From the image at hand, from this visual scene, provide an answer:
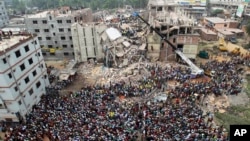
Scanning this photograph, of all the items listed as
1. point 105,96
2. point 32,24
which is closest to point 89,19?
point 32,24

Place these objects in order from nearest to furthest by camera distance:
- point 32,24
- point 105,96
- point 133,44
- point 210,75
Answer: point 105,96
point 210,75
point 133,44
point 32,24

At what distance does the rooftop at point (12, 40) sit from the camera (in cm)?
2548

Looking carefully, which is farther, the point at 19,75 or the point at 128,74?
the point at 128,74

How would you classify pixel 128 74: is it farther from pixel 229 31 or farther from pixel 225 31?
pixel 229 31

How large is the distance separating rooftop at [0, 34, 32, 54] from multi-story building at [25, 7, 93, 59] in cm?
1484

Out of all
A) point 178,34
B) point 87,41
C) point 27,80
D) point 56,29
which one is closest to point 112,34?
point 87,41

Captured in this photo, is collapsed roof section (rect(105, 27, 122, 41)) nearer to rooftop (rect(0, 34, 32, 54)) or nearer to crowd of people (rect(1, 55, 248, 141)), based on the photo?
crowd of people (rect(1, 55, 248, 141))

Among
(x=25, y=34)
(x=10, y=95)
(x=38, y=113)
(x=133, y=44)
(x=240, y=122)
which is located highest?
(x=25, y=34)

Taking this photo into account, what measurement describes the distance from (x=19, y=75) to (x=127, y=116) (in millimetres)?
13771

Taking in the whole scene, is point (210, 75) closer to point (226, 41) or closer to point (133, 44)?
point (133, 44)

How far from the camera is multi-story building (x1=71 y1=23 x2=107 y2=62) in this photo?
39812 mm

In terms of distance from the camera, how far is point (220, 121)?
24.3m

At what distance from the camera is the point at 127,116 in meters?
23.8

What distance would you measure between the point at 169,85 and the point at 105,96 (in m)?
9.39
